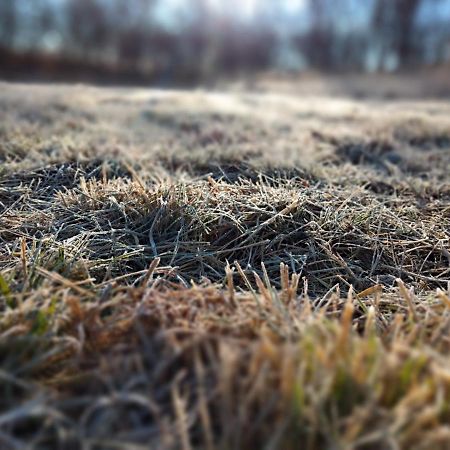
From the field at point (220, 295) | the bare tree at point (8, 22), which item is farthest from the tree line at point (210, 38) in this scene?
the field at point (220, 295)

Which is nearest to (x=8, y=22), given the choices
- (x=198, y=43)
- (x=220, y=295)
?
(x=198, y=43)

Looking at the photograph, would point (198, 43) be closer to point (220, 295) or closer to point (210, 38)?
point (210, 38)

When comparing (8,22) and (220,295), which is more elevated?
(8,22)

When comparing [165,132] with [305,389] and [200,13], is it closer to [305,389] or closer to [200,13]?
[305,389]

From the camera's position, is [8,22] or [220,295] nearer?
[220,295]

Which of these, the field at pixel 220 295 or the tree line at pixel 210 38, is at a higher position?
the tree line at pixel 210 38

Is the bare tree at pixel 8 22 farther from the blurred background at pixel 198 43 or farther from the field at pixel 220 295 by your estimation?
the field at pixel 220 295

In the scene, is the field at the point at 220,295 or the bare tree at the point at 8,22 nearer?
the field at the point at 220,295

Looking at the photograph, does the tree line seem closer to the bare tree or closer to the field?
the bare tree
